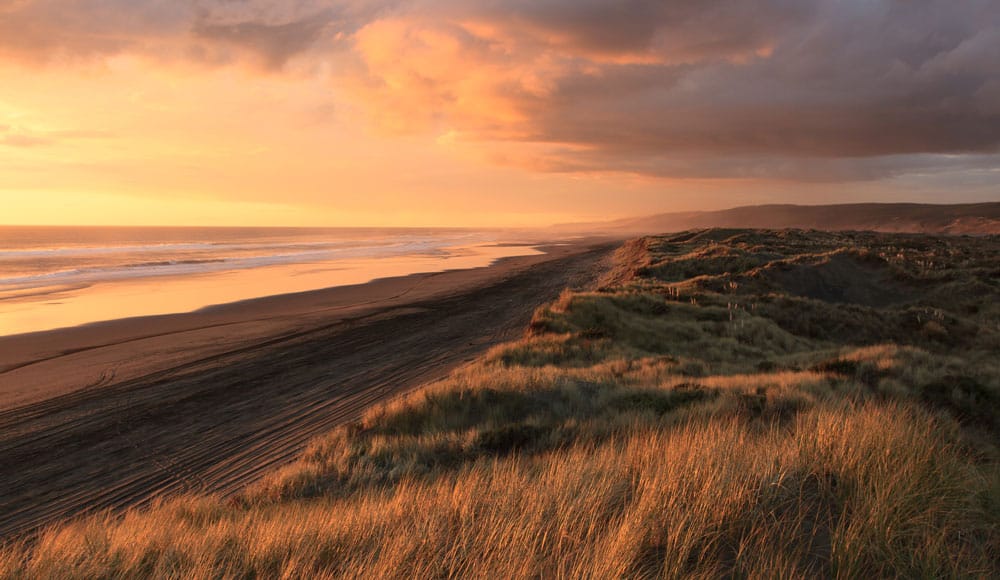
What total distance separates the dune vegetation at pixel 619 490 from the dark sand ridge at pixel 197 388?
1.46 m

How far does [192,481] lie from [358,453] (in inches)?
118

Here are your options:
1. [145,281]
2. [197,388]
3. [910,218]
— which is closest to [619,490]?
[197,388]

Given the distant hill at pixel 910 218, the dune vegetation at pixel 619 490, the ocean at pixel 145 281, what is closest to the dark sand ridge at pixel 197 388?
the dune vegetation at pixel 619 490

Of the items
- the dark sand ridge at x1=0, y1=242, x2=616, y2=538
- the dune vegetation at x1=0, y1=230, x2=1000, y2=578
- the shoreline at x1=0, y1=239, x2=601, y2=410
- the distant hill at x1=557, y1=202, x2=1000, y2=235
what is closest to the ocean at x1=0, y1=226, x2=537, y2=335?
the shoreline at x1=0, y1=239, x2=601, y2=410

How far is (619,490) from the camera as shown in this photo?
14.3 feet

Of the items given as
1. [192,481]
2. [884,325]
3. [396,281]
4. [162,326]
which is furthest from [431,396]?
[396,281]

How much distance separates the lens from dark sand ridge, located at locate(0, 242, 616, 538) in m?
8.55

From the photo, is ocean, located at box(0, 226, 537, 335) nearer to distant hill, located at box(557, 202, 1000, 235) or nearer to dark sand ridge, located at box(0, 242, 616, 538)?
dark sand ridge, located at box(0, 242, 616, 538)

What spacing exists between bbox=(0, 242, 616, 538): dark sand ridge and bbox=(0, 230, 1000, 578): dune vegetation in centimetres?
146

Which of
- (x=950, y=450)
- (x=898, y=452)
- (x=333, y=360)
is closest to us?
(x=898, y=452)

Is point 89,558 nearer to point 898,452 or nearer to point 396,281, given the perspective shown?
point 898,452

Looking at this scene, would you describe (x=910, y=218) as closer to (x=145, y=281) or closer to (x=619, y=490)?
(x=145, y=281)

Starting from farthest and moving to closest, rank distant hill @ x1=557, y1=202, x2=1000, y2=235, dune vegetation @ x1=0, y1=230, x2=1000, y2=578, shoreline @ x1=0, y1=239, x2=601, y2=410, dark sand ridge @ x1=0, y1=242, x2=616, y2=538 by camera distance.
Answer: distant hill @ x1=557, y1=202, x2=1000, y2=235
shoreline @ x1=0, y1=239, x2=601, y2=410
dark sand ridge @ x1=0, y1=242, x2=616, y2=538
dune vegetation @ x1=0, y1=230, x2=1000, y2=578

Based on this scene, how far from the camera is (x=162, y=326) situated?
20.6 meters
